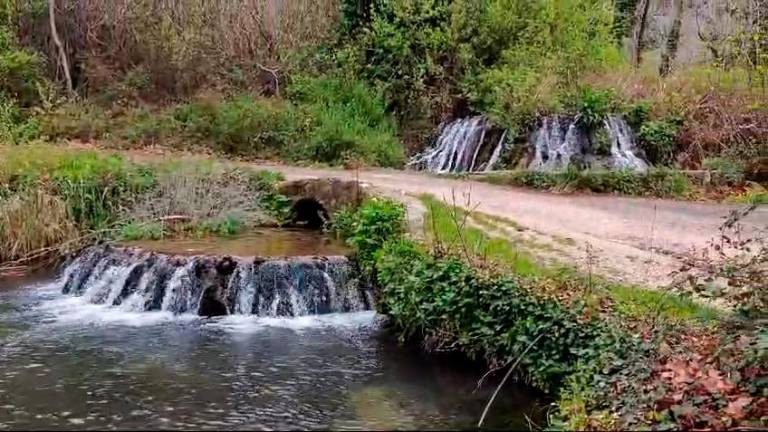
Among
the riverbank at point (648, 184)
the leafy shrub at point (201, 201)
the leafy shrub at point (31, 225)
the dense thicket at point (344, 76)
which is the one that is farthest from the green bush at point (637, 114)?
the leafy shrub at point (31, 225)

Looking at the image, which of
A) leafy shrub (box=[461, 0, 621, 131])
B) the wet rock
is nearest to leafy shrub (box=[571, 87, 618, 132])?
leafy shrub (box=[461, 0, 621, 131])

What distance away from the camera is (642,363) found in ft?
20.3

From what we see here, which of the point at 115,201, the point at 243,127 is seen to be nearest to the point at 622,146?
the point at 243,127

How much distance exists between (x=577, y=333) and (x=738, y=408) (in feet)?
4.99

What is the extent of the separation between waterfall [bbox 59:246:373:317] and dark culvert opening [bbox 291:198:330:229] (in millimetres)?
3070

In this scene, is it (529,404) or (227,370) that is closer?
(529,404)

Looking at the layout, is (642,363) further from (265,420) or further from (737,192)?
(737,192)

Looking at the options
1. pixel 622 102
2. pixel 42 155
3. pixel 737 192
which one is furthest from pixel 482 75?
pixel 42 155

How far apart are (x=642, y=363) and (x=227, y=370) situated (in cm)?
354

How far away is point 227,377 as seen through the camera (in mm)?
7613

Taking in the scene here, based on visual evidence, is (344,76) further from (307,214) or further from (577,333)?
(577,333)

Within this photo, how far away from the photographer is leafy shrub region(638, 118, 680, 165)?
1608cm

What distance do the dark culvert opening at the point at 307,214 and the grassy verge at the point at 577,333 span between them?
381 centimetres

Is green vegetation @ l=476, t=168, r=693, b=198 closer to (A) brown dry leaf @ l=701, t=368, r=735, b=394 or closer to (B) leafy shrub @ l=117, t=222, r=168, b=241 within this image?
(B) leafy shrub @ l=117, t=222, r=168, b=241
